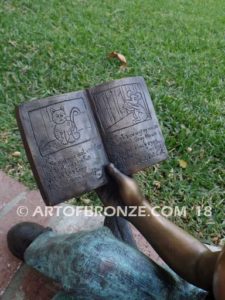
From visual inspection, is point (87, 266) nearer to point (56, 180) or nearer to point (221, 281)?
point (56, 180)

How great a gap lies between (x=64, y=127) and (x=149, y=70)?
1.73m

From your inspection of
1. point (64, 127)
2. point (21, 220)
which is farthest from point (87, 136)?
point (21, 220)

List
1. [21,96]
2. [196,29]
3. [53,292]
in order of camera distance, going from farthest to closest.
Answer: [196,29], [21,96], [53,292]

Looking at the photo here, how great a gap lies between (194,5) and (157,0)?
0.43 meters

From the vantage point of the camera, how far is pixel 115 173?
148cm

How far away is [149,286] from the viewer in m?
1.32

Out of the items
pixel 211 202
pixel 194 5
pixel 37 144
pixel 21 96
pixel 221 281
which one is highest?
pixel 194 5

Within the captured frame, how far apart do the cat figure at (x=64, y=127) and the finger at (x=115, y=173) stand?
0.15 meters

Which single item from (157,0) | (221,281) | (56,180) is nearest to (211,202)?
(56,180)

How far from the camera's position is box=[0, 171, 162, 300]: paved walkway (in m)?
1.70

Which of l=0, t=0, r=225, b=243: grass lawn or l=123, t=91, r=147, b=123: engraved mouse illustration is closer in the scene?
l=123, t=91, r=147, b=123: engraved mouse illustration

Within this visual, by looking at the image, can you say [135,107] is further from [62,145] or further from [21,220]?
Result: [21,220]
